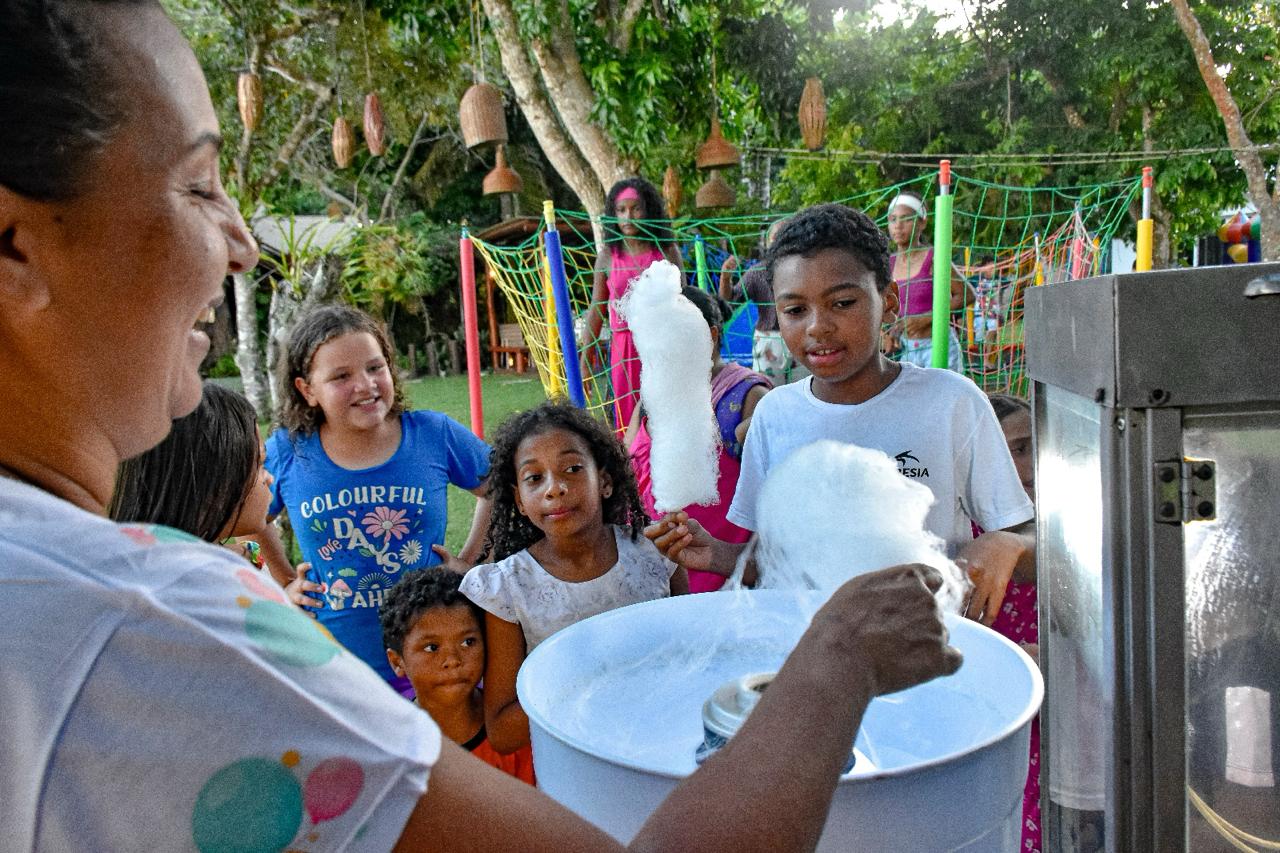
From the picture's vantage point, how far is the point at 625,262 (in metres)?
4.37

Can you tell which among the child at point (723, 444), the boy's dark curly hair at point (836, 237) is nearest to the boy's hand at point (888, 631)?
the boy's dark curly hair at point (836, 237)

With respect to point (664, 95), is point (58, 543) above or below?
below

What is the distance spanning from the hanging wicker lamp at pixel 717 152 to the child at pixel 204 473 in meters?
5.21

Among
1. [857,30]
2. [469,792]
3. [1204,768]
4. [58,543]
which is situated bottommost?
[1204,768]

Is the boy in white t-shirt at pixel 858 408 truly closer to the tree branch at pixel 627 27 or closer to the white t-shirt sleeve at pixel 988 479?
the white t-shirt sleeve at pixel 988 479

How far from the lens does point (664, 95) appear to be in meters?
6.55

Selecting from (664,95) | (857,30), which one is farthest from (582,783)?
(857,30)

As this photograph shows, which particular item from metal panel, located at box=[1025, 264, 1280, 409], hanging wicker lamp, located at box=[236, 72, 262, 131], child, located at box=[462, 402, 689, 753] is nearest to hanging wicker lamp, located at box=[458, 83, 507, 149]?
hanging wicker lamp, located at box=[236, 72, 262, 131]

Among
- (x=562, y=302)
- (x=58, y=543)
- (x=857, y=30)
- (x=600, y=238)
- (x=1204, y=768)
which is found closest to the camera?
(x=58, y=543)

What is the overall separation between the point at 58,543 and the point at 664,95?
655 centimetres

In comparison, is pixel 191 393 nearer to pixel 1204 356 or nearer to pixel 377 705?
pixel 377 705

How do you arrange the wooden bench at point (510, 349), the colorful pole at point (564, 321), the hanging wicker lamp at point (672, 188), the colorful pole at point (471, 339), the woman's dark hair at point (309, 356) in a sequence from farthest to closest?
the wooden bench at point (510, 349), the hanging wicker lamp at point (672, 188), the colorful pole at point (471, 339), the colorful pole at point (564, 321), the woman's dark hair at point (309, 356)

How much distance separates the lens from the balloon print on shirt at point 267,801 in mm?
521

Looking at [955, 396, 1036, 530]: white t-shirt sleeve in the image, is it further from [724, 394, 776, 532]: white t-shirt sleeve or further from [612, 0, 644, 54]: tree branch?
[612, 0, 644, 54]: tree branch
